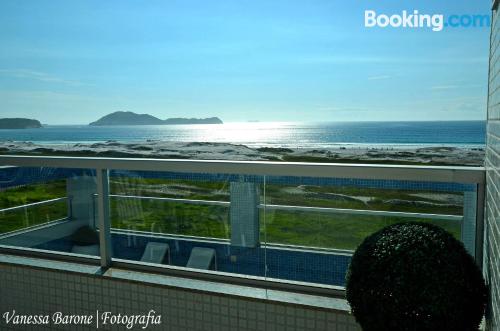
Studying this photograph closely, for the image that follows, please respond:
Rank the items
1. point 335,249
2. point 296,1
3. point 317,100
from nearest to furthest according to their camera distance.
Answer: point 335,249 < point 296,1 < point 317,100

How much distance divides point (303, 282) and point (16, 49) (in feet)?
193

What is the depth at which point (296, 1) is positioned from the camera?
46312 mm

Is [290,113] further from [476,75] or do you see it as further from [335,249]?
[335,249]

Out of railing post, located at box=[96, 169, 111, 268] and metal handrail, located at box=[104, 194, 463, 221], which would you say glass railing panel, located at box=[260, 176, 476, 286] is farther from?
railing post, located at box=[96, 169, 111, 268]

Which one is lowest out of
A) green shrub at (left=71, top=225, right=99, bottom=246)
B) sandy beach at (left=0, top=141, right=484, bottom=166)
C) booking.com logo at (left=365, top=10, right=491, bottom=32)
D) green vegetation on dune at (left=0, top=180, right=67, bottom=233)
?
sandy beach at (left=0, top=141, right=484, bottom=166)

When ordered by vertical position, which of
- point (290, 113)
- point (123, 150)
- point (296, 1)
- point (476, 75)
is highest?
point (296, 1)

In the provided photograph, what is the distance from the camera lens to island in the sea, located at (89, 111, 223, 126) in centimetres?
5834

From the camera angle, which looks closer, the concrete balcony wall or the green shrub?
the concrete balcony wall

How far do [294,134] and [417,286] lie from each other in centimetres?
6231

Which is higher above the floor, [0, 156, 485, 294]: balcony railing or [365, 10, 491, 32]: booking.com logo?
[365, 10, 491, 32]: booking.com logo

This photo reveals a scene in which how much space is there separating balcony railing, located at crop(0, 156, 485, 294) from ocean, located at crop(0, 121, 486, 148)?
1975 inches

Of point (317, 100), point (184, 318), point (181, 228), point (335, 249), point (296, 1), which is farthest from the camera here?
point (317, 100)

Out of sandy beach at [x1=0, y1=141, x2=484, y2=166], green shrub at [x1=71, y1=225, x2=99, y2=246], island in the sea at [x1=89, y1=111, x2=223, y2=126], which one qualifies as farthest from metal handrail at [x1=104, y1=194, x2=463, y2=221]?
island in the sea at [x1=89, y1=111, x2=223, y2=126]

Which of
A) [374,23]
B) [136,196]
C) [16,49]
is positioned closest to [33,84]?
[16,49]
